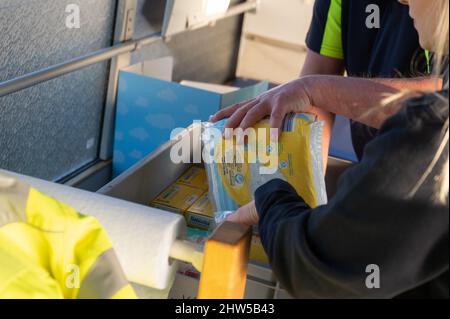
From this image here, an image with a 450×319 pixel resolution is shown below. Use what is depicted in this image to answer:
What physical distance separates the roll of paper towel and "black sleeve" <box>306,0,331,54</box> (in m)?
0.89

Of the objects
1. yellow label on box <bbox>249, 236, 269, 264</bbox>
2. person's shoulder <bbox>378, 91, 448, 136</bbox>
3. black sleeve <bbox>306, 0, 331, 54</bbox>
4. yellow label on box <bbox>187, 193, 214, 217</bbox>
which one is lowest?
yellow label on box <bbox>249, 236, 269, 264</bbox>

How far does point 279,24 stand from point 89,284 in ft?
6.60

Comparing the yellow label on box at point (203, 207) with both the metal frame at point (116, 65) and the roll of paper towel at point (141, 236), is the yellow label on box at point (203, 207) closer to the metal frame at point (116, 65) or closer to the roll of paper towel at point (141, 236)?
the roll of paper towel at point (141, 236)

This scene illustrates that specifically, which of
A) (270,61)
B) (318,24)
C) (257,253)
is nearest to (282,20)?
(270,61)

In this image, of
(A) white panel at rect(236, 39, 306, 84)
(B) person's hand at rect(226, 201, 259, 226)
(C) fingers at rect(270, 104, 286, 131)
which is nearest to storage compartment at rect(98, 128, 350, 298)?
(B) person's hand at rect(226, 201, 259, 226)

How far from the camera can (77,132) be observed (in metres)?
1.46

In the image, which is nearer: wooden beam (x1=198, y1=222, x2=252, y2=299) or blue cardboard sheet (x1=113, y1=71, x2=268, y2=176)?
wooden beam (x1=198, y1=222, x2=252, y2=299)

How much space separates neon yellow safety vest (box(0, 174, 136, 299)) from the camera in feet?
2.13

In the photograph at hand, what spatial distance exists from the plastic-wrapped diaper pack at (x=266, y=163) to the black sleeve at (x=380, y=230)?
353 mm

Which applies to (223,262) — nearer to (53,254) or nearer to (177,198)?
(53,254)

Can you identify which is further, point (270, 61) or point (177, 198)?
point (270, 61)

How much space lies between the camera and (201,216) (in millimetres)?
1088

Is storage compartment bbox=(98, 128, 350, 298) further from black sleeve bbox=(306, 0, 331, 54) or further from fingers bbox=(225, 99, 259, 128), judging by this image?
black sleeve bbox=(306, 0, 331, 54)

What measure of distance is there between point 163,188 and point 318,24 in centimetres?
59
